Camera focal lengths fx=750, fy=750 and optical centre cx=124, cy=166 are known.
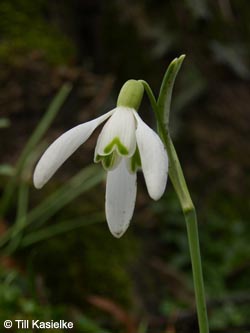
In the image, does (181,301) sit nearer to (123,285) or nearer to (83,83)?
→ (123,285)

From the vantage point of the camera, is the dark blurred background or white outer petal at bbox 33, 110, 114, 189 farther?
the dark blurred background

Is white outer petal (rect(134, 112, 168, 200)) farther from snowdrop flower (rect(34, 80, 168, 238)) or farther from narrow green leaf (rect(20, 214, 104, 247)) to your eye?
narrow green leaf (rect(20, 214, 104, 247))

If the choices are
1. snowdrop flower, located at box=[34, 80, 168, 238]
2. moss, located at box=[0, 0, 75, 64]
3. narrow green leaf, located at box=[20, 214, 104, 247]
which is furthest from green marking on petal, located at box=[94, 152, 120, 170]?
moss, located at box=[0, 0, 75, 64]

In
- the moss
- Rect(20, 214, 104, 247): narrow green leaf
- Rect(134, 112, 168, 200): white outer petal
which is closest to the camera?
Rect(134, 112, 168, 200): white outer petal

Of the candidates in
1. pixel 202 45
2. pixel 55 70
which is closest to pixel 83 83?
pixel 55 70

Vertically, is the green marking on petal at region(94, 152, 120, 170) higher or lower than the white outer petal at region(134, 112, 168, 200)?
higher

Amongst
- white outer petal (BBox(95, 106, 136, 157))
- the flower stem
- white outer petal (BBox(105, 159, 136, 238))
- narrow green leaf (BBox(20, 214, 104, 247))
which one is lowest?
the flower stem

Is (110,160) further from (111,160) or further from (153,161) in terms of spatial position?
(153,161)
